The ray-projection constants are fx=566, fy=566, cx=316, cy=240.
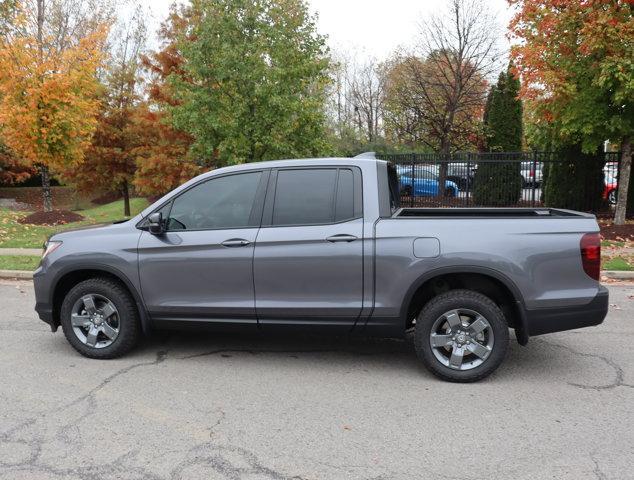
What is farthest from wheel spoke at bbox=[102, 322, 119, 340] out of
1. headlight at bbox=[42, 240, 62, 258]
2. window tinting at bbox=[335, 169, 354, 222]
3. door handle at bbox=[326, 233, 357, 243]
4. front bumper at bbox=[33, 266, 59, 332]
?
window tinting at bbox=[335, 169, 354, 222]

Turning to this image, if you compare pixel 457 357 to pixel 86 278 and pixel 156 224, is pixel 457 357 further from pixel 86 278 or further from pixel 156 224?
pixel 86 278

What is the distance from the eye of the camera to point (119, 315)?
5168 millimetres

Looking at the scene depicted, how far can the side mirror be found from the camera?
496 cm

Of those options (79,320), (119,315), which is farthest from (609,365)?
(79,320)

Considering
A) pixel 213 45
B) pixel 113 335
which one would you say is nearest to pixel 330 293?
pixel 113 335

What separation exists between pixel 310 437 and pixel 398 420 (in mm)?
664

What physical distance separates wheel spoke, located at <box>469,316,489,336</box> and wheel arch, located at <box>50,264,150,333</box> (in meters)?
2.84

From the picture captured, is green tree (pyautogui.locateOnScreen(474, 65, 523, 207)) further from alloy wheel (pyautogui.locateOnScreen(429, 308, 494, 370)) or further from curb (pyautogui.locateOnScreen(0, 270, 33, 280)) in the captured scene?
alloy wheel (pyautogui.locateOnScreen(429, 308, 494, 370))

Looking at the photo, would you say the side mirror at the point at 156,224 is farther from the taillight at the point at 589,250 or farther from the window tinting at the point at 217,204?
the taillight at the point at 589,250

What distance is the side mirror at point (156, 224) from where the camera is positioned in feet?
16.3

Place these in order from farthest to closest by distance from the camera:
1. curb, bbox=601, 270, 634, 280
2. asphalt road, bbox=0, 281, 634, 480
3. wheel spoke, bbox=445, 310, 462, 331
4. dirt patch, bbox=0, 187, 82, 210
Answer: dirt patch, bbox=0, 187, 82, 210
curb, bbox=601, 270, 634, 280
wheel spoke, bbox=445, 310, 462, 331
asphalt road, bbox=0, 281, 634, 480

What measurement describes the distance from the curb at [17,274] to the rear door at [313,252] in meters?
6.65

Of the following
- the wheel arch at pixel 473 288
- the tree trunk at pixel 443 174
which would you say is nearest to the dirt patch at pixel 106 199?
the tree trunk at pixel 443 174

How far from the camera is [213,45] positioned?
14.5 m
